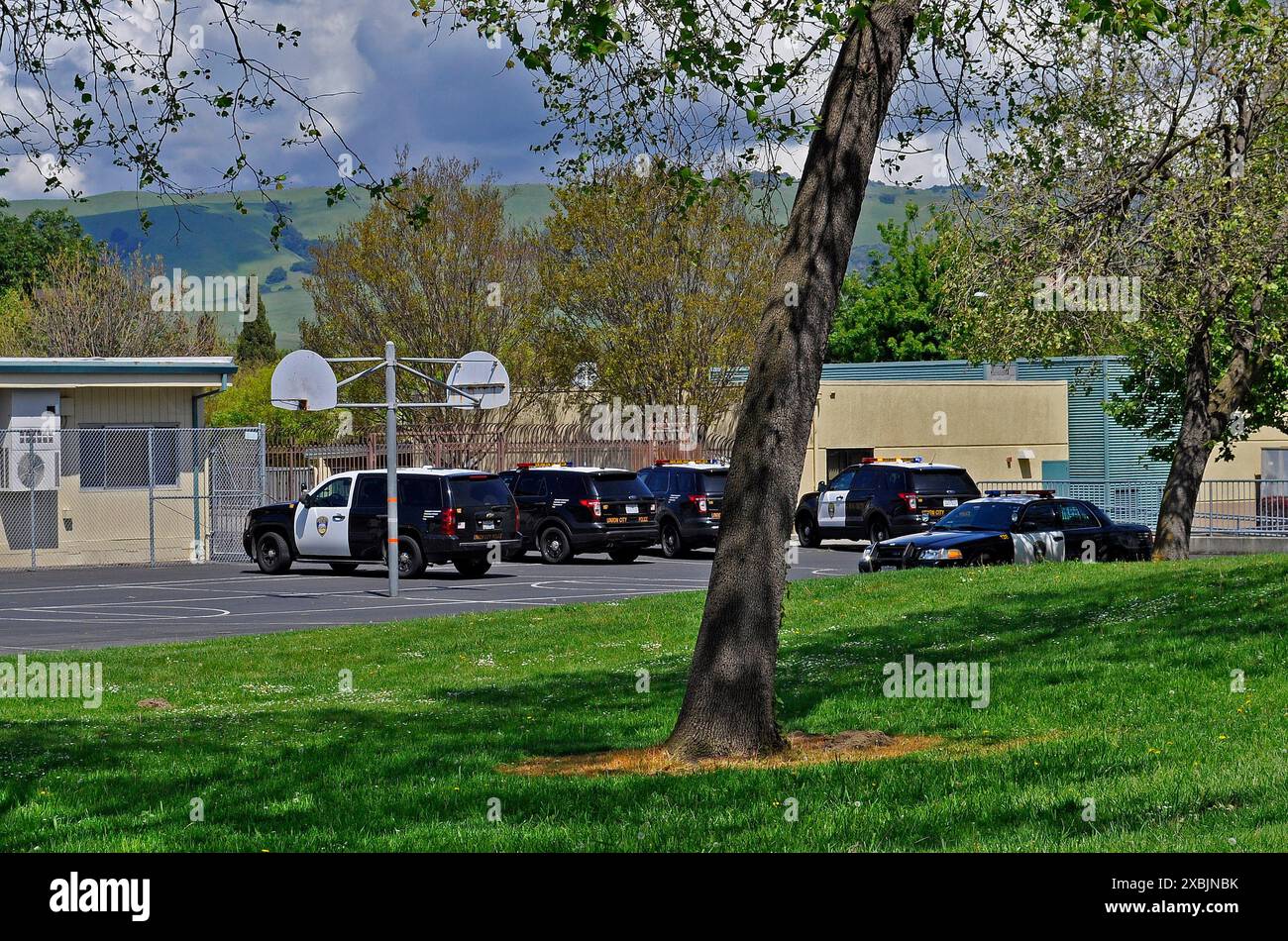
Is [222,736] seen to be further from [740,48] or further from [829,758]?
[740,48]

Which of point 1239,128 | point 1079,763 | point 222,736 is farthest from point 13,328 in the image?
point 1079,763

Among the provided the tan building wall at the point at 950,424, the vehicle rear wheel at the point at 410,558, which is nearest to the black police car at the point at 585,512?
the vehicle rear wheel at the point at 410,558

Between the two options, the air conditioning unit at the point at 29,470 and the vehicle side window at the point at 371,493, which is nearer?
the vehicle side window at the point at 371,493

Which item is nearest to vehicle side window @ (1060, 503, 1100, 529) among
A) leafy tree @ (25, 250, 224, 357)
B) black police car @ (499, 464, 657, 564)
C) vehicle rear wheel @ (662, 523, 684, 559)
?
black police car @ (499, 464, 657, 564)

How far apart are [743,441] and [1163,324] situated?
15.3 meters

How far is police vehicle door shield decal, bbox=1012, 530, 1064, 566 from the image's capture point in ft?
84.5

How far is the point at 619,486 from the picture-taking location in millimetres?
33281

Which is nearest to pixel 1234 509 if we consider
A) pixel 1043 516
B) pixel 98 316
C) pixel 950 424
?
pixel 1043 516

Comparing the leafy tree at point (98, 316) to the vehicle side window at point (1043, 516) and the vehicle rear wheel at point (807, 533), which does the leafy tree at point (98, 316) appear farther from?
the vehicle side window at point (1043, 516)

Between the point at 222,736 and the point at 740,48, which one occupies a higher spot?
the point at 740,48

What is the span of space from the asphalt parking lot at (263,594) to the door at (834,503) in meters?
2.30

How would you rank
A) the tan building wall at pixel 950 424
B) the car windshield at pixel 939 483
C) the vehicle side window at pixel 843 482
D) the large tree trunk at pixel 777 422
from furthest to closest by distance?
the tan building wall at pixel 950 424, the vehicle side window at pixel 843 482, the car windshield at pixel 939 483, the large tree trunk at pixel 777 422

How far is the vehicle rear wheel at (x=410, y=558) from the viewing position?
28.9 metres

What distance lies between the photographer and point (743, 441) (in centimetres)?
992
